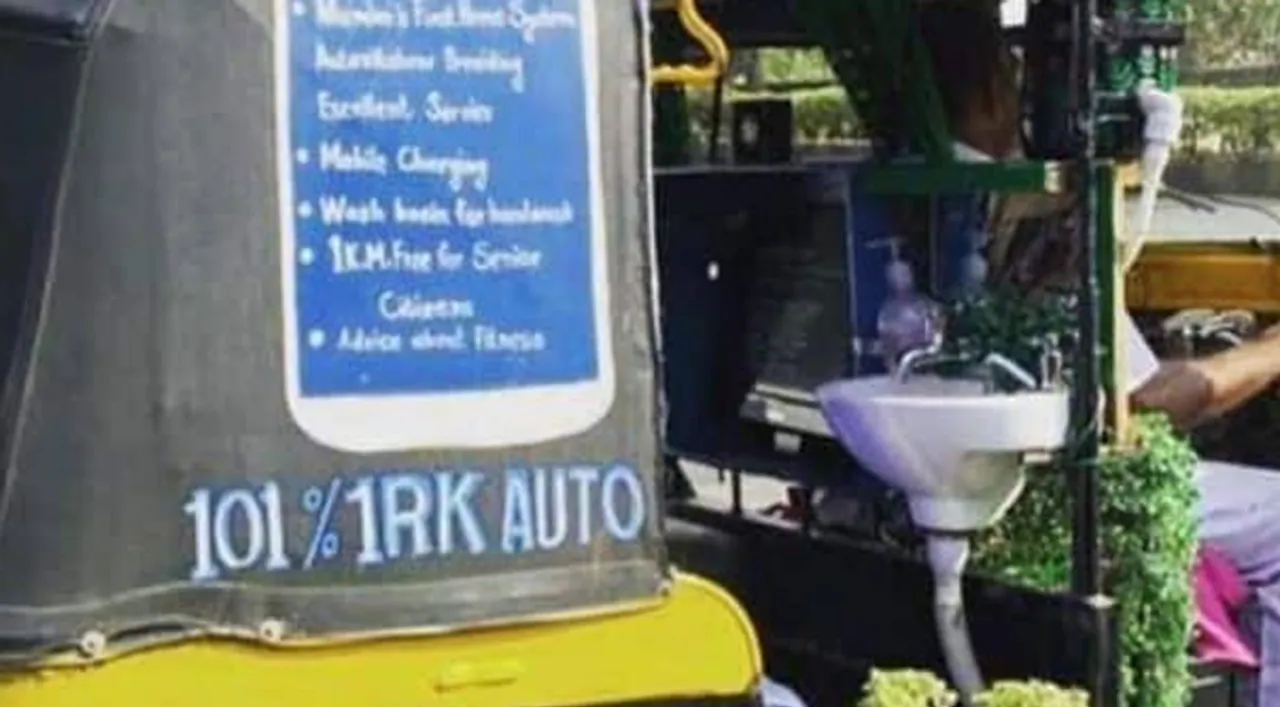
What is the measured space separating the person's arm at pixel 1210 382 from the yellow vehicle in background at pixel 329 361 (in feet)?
5.23

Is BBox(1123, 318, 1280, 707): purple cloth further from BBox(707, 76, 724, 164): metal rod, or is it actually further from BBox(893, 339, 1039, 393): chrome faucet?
BBox(707, 76, 724, 164): metal rod

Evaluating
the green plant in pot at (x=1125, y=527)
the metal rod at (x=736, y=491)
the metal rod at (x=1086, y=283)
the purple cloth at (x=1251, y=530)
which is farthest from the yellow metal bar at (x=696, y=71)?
the metal rod at (x=736, y=491)

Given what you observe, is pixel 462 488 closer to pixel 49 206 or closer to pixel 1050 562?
pixel 49 206

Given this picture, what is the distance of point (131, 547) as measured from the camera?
2.75 meters

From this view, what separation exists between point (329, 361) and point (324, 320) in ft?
0.16

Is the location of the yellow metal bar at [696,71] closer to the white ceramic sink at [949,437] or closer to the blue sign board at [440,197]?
the blue sign board at [440,197]

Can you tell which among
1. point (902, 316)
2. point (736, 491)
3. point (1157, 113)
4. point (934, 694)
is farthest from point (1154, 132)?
point (736, 491)

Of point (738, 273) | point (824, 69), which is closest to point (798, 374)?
point (738, 273)

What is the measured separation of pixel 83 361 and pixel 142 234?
154 millimetres

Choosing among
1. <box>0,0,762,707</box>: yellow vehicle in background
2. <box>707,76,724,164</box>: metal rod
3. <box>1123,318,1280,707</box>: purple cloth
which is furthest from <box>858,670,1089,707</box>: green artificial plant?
<box>707,76,724,164</box>: metal rod

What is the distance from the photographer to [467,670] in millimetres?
2973

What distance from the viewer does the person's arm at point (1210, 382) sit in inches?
176

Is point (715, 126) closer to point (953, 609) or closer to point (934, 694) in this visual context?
point (953, 609)

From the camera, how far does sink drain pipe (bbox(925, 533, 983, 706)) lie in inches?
156
